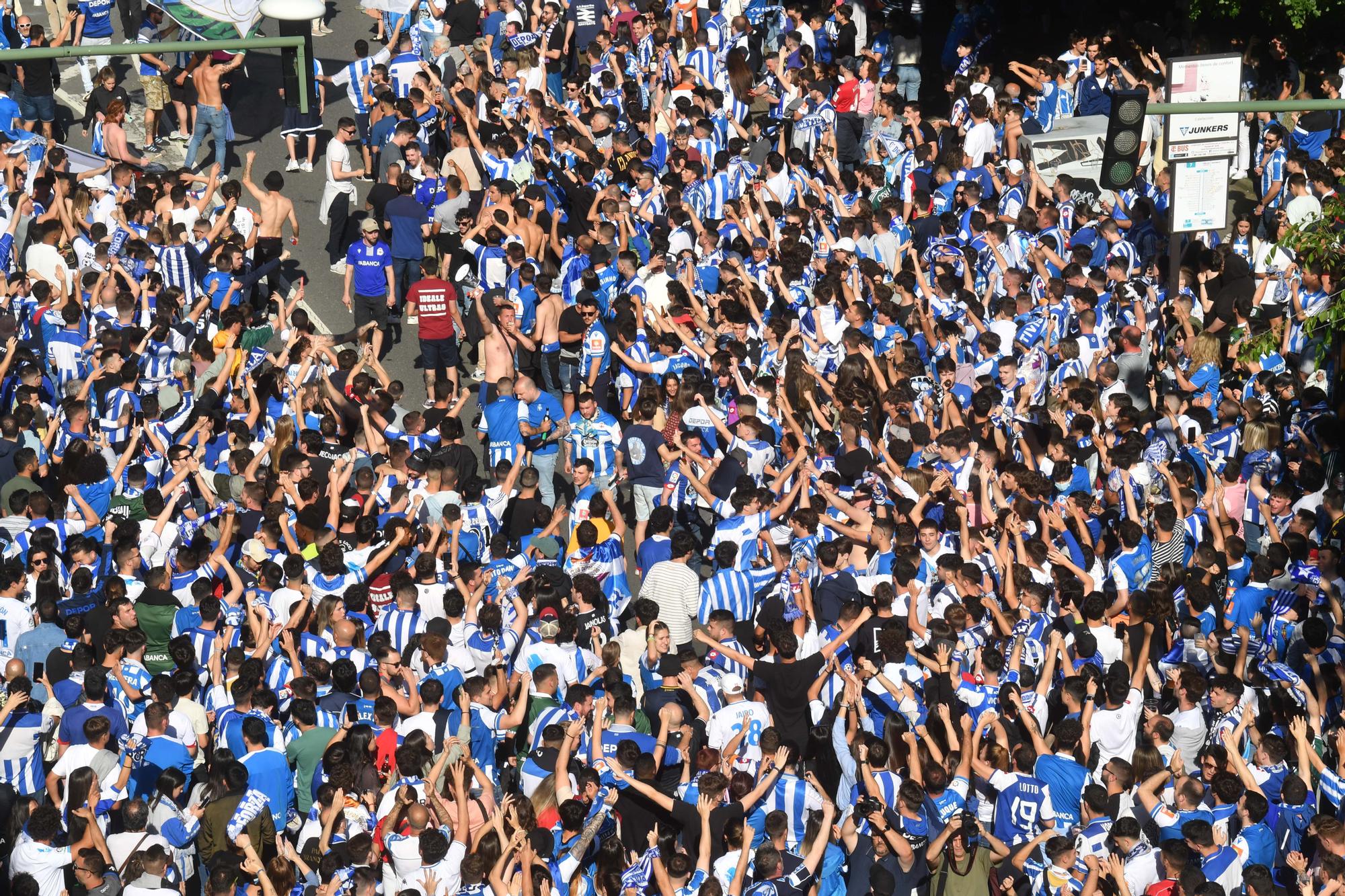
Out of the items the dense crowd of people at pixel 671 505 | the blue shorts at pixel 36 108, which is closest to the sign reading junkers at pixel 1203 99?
the dense crowd of people at pixel 671 505

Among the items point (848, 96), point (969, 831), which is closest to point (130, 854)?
point (969, 831)

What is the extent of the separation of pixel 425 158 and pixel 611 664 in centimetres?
944

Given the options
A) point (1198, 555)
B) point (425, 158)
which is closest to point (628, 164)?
point (425, 158)

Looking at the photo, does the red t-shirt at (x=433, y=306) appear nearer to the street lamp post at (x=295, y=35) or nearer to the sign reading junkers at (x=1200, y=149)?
the street lamp post at (x=295, y=35)

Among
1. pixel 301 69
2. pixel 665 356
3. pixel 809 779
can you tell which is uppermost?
pixel 301 69

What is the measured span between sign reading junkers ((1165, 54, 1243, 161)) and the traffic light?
0.50m

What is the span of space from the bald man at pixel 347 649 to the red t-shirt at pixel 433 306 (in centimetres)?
577

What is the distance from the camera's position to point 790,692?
1290cm

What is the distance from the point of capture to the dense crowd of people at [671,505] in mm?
11828

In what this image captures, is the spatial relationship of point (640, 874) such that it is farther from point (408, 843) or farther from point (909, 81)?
point (909, 81)

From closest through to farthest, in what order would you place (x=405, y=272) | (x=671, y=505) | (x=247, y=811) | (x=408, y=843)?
(x=408, y=843)
(x=247, y=811)
(x=671, y=505)
(x=405, y=272)

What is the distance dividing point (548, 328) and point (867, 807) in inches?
316

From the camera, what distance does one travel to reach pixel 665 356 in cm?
1733

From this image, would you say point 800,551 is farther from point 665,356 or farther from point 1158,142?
point 1158,142
